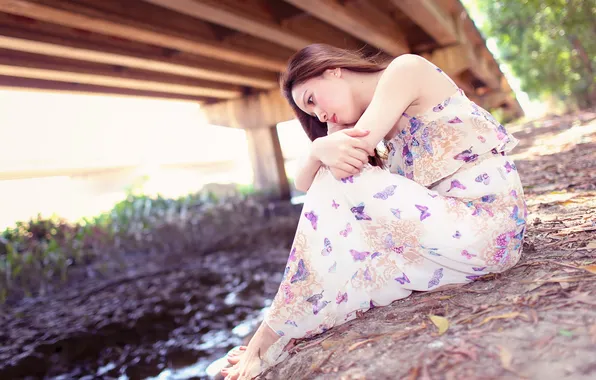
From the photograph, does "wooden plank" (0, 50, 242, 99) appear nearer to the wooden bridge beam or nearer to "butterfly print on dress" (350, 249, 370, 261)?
the wooden bridge beam

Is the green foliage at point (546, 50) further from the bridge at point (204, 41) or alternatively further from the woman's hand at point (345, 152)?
the woman's hand at point (345, 152)

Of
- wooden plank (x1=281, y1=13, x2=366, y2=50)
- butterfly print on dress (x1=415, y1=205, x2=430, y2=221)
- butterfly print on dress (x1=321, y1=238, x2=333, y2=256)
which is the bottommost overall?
butterfly print on dress (x1=321, y1=238, x2=333, y2=256)

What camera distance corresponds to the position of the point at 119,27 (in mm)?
3100

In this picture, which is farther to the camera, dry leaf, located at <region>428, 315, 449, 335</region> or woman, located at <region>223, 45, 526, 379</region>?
woman, located at <region>223, 45, 526, 379</region>

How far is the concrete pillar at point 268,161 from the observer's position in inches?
296

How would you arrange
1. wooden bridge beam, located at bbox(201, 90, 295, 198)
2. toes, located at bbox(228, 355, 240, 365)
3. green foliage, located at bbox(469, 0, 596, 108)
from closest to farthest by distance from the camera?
1. toes, located at bbox(228, 355, 240, 365)
2. wooden bridge beam, located at bbox(201, 90, 295, 198)
3. green foliage, located at bbox(469, 0, 596, 108)

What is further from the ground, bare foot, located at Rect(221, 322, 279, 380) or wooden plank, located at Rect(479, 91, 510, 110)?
wooden plank, located at Rect(479, 91, 510, 110)

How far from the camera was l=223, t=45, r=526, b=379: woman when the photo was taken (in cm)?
160

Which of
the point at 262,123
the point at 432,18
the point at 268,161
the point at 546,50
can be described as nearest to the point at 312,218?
the point at 432,18

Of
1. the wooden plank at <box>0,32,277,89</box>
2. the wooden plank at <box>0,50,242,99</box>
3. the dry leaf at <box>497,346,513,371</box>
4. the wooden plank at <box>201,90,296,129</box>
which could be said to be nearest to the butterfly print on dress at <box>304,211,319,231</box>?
the dry leaf at <box>497,346,513,371</box>

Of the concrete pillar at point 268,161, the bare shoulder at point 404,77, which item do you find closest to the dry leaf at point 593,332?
the bare shoulder at point 404,77

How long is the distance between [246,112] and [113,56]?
325 centimetres

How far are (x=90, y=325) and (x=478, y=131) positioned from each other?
3.03 meters

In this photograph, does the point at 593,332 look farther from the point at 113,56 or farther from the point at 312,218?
the point at 113,56
